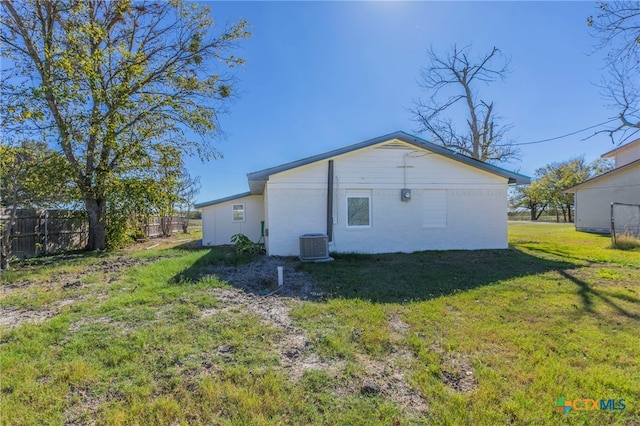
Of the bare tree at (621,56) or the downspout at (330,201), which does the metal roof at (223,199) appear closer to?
the downspout at (330,201)

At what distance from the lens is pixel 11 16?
381 inches

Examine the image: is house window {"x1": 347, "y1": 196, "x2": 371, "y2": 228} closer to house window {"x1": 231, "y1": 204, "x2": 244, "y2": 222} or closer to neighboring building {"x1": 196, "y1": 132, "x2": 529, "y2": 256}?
neighboring building {"x1": 196, "y1": 132, "x2": 529, "y2": 256}

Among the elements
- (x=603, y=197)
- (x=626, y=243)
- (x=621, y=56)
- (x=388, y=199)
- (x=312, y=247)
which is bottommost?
(x=626, y=243)

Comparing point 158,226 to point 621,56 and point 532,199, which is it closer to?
point 621,56

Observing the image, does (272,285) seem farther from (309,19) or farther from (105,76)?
(105,76)

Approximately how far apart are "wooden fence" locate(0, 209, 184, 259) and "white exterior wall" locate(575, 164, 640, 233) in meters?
27.6

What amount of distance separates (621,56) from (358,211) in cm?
728

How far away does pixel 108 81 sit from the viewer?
1116cm

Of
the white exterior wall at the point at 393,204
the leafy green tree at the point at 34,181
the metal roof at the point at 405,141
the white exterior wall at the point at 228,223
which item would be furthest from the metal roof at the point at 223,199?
the white exterior wall at the point at 393,204

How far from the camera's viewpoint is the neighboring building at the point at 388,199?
962 cm

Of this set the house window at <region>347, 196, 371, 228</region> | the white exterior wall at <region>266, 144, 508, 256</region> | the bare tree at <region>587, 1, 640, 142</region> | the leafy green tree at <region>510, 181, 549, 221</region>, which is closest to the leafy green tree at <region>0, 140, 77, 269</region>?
the white exterior wall at <region>266, 144, 508, 256</region>

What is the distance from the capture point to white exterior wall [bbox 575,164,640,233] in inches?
638

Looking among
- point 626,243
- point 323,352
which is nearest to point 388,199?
point 323,352

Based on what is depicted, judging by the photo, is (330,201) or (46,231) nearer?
(330,201)
